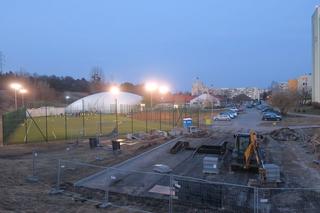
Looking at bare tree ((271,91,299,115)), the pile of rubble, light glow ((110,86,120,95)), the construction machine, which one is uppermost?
light glow ((110,86,120,95))

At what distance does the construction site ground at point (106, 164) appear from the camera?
15.3 meters

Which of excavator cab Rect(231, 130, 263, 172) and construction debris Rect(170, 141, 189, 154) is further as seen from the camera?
construction debris Rect(170, 141, 189, 154)

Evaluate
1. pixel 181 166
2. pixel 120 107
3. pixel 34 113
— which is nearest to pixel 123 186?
pixel 181 166

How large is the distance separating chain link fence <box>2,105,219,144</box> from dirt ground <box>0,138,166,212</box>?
6491 mm

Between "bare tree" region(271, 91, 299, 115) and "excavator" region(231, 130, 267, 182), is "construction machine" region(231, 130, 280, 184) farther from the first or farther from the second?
"bare tree" region(271, 91, 299, 115)

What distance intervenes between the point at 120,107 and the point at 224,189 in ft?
306

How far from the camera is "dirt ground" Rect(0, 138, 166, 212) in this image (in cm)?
1466

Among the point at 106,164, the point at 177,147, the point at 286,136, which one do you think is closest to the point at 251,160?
the point at 106,164

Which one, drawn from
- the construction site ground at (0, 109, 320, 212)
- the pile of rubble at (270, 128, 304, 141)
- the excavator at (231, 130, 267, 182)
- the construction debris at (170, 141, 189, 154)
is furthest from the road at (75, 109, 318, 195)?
the pile of rubble at (270, 128, 304, 141)

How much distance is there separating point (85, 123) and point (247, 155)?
4657 cm

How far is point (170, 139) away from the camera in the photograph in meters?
41.2

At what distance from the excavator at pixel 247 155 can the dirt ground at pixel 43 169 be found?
25.6 ft

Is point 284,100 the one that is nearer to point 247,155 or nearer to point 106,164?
point 247,155

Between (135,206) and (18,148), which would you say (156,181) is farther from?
(18,148)
